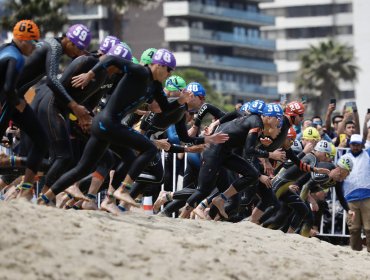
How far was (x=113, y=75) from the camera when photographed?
46.1ft

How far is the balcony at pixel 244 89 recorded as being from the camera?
343ft

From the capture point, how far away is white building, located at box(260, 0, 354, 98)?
116m

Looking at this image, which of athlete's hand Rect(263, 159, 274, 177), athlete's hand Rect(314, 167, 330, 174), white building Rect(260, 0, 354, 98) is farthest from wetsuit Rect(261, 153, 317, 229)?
white building Rect(260, 0, 354, 98)

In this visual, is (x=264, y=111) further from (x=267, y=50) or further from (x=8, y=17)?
(x=267, y=50)

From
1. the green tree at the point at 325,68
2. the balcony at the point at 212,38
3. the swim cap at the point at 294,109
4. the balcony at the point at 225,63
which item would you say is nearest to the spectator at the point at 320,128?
the swim cap at the point at 294,109

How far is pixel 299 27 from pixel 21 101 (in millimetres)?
108532

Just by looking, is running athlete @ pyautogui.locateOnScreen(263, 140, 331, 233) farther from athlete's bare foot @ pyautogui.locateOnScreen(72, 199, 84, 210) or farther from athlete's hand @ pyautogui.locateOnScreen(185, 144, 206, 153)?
athlete's bare foot @ pyautogui.locateOnScreen(72, 199, 84, 210)

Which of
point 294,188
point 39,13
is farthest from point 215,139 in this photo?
point 39,13

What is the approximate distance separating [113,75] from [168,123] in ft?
4.87

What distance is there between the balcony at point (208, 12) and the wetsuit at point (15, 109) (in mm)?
90513

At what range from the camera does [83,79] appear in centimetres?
1268

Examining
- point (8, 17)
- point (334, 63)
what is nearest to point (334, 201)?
point (8, 17)

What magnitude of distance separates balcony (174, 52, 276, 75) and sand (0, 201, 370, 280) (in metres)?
88.5

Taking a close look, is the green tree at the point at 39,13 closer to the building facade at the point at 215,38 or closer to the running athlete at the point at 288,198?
the running athlete at the point at 288,198
